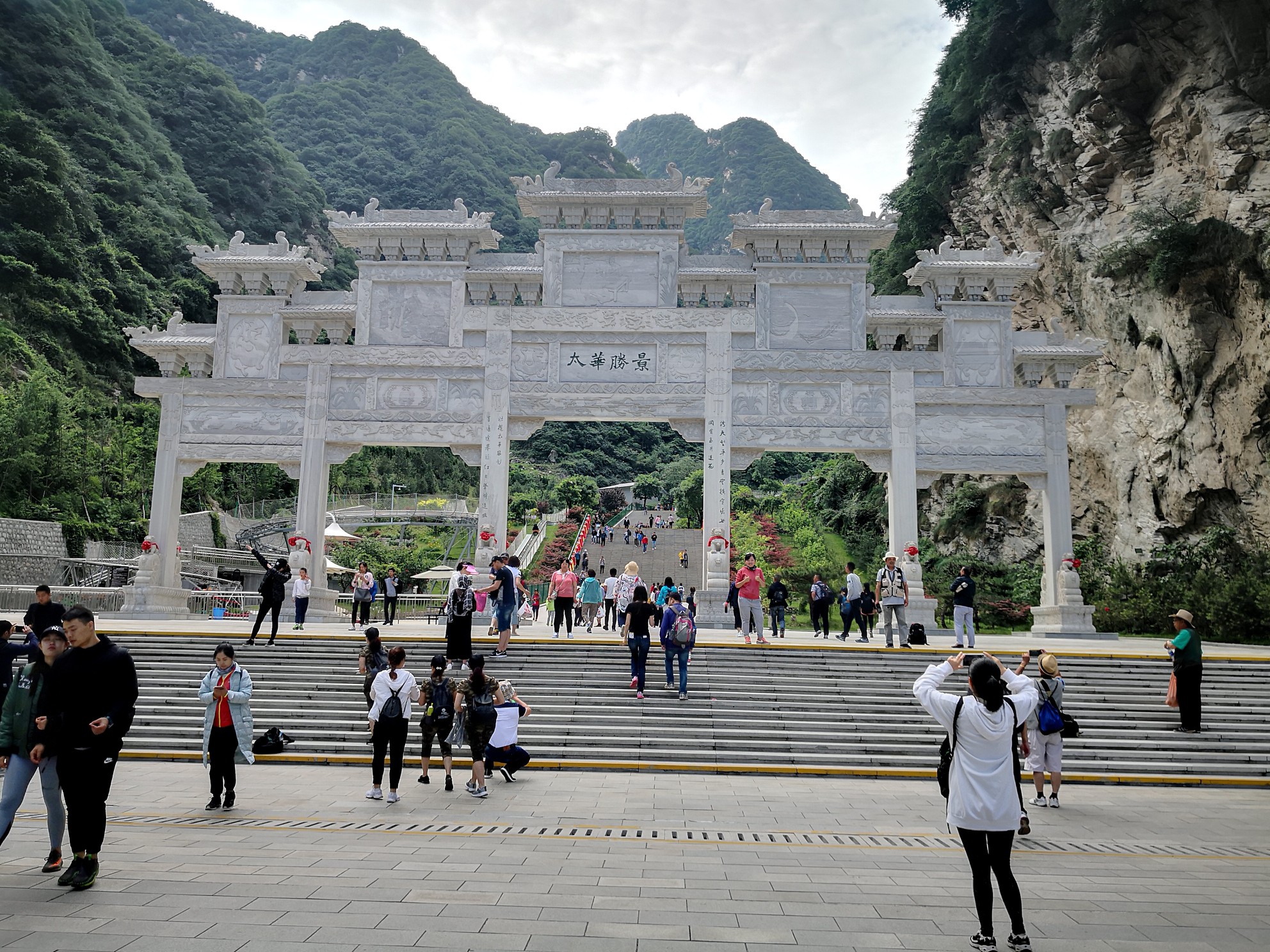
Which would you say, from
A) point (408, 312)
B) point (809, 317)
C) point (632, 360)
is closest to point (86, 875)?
point (632, 360)

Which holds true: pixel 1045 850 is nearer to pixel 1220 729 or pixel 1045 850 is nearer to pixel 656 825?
pixel 656 825

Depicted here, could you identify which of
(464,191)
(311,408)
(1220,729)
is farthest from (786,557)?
(464,191)

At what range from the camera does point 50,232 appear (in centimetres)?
3506

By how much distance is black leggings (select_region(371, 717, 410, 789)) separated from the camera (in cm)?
716

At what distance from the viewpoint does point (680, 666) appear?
423 inches

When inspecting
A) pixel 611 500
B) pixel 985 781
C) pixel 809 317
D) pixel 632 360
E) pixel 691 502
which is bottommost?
pixel 985 781

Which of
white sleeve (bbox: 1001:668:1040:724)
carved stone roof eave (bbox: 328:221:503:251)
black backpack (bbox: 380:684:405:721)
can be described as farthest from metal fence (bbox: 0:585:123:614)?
white sleeve (bbox: 1001:668:1040:724)

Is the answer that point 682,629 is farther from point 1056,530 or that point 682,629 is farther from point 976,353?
point 976,353

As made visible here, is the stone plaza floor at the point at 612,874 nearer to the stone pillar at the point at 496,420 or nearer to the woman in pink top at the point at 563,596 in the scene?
the woman in pink top at the point at 563,596

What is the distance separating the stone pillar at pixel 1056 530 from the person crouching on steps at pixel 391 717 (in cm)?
1403

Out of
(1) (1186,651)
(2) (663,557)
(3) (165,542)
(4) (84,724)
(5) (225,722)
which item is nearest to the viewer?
(4) (84,724)

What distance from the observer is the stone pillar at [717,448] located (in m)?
17.5

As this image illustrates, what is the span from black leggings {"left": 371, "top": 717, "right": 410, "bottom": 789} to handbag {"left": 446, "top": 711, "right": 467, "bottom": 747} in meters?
0.61

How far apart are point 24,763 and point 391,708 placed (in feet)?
8.86
